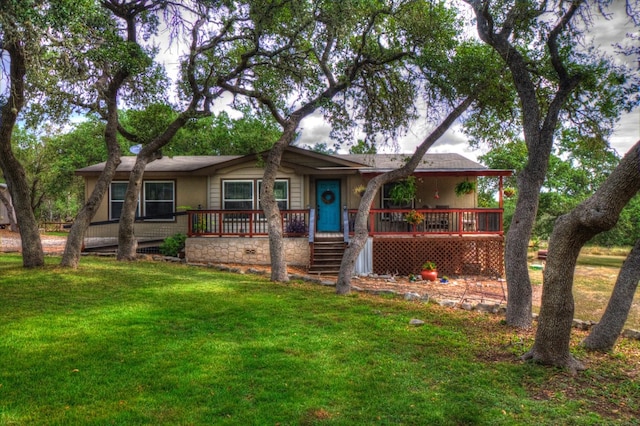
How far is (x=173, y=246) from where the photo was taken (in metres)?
13.7

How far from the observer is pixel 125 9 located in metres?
10.3

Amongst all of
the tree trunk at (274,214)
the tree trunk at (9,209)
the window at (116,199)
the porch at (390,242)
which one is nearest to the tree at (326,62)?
the tree trunk at (274,214)

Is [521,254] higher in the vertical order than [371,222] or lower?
lower

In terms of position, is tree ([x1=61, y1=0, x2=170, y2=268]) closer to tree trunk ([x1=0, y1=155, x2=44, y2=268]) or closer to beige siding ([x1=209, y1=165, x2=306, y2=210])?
tree trunk ([x1=0, y1=155, x2=44, y2=268])

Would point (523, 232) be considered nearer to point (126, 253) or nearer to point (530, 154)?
point (530, 154)

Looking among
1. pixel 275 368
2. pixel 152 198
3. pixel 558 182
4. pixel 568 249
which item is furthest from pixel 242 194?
pixel 558 182

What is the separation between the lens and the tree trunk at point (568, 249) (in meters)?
3.54

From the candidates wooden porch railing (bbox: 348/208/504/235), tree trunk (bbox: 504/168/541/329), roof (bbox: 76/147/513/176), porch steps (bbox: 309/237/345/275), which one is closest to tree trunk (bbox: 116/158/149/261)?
roof (bbox: 76/147/513/176)

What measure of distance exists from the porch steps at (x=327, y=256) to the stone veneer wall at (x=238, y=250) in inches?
24.5

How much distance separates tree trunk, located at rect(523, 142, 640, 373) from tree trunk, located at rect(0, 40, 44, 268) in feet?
29.9

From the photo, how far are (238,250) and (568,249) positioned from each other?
10.6m

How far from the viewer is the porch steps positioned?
39.5ft

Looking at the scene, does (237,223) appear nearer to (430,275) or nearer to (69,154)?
(430,275)

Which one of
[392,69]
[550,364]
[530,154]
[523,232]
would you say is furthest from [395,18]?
[550,364]
